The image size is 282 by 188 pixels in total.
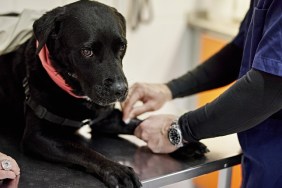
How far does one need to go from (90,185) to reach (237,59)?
593 millimetres

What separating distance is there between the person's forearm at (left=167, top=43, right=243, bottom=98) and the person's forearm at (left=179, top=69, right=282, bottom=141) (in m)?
0.31

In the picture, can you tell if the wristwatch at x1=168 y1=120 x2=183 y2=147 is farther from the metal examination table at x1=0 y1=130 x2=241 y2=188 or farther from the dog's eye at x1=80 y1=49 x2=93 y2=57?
the dog's eye at x1=80 y1=49 x2=93 y2=57

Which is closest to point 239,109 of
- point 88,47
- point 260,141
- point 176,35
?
point 260,141

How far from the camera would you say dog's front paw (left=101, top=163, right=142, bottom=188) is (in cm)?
96

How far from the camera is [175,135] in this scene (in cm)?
109

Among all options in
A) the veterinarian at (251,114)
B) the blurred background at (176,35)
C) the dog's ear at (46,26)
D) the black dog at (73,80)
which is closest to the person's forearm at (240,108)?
the veterinarian at (251,114)

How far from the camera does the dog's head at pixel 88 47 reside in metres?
1.06

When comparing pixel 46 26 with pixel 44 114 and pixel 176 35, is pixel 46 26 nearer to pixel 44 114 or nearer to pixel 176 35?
pixel 44 114

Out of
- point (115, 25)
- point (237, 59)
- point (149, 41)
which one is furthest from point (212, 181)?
point (115, 25)

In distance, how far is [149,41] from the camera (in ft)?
7.47

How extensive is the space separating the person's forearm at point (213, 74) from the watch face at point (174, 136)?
0.27 metres

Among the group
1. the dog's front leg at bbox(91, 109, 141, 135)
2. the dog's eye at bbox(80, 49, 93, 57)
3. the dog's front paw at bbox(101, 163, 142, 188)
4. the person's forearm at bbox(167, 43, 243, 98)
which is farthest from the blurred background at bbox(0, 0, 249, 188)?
the dog's front paw at bbox(101, 163, 142, 188)

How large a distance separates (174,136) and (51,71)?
34 cm

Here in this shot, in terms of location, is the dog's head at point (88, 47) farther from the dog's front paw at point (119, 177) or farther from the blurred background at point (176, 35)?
the blurred background at point (176, 35)
